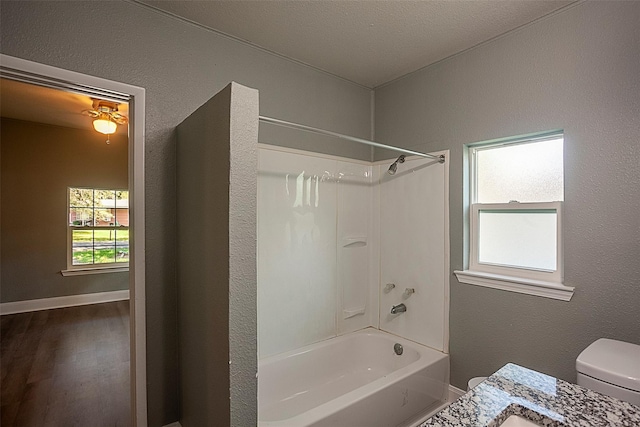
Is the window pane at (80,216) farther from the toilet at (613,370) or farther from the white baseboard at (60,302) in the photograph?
the toilet at (613,370)

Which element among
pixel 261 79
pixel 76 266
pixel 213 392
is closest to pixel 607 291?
pixel 213 392

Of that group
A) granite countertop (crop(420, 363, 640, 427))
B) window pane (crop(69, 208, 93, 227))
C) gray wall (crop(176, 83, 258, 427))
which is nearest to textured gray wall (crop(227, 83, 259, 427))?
gray wall (crop(176, 83, 258, 427))

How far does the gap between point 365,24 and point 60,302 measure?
18.1ft

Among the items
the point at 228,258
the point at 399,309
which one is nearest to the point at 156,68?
the point at 228,258

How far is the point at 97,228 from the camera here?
16.8ft

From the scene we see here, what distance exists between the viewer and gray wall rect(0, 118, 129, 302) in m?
4.34

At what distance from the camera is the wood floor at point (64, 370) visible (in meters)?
2.18

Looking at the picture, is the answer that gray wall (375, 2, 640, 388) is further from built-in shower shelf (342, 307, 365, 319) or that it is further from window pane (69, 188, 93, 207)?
window pane (69, 188, 93, 207)

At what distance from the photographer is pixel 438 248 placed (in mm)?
2352

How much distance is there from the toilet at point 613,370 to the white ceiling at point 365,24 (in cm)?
177

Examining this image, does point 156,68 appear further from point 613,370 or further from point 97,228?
point 97,228

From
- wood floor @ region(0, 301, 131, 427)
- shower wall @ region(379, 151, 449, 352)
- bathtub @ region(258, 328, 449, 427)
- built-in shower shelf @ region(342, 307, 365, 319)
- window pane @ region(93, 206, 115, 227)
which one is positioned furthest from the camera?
window pane @ region(93, 206, 115, 227)

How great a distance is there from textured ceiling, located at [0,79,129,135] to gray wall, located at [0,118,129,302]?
250 millimetres

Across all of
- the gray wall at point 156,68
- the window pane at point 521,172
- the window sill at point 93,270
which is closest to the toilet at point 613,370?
the window pane at point 521,172
